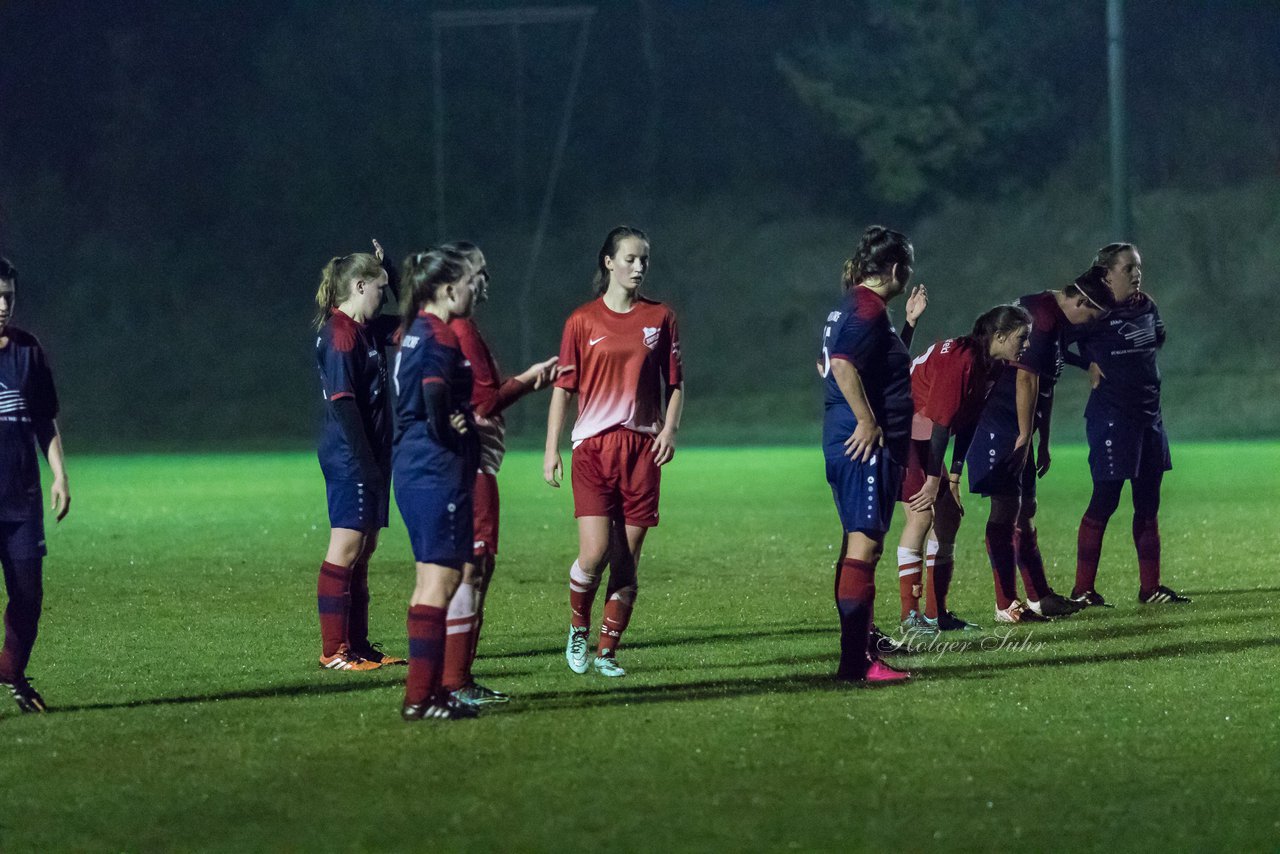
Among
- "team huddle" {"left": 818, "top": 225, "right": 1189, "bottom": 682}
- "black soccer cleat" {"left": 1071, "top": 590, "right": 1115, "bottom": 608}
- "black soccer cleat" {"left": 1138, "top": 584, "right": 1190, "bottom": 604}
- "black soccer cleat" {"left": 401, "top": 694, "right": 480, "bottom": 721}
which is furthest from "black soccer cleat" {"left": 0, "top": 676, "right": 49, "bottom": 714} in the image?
"black soccer cleat" {"left": 1138, "top": 584, "right": 1190, "bottom": 604}

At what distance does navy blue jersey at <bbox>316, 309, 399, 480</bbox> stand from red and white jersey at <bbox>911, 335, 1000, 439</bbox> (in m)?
2.52

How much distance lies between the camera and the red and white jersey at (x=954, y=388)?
27.3ft

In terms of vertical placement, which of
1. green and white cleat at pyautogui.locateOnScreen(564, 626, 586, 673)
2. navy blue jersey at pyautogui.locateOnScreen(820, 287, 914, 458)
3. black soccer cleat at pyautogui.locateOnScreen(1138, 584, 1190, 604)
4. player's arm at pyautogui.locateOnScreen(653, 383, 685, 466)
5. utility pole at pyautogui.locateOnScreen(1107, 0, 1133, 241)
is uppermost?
utility pole at pyautogui.locateOnScreen(1107, 0, 1133, 241)

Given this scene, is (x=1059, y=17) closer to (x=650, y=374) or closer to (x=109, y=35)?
(x=109, y=35)

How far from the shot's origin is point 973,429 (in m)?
8.67

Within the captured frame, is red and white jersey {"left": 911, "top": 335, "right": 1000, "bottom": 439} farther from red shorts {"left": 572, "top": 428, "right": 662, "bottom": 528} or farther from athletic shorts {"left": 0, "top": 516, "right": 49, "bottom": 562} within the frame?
athletic shorts {"left": 0, "top": 516, "right": 49, "bottom": 562}

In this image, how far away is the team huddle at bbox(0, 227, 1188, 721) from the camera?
20.7 ft

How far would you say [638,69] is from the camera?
54.7m

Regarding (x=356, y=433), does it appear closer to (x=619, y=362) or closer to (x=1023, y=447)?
(x=619, y=362)

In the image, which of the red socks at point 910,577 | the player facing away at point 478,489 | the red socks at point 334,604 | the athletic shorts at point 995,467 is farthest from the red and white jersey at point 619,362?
the athletic shorts at point 995,467

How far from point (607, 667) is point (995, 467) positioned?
8.66 feet

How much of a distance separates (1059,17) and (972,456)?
144 feet

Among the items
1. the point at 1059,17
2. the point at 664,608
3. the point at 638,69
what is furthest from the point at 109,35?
the point at 664,608

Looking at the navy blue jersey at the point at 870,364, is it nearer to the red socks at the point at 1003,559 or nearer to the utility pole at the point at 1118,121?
the red socks at the point at 1003,559
